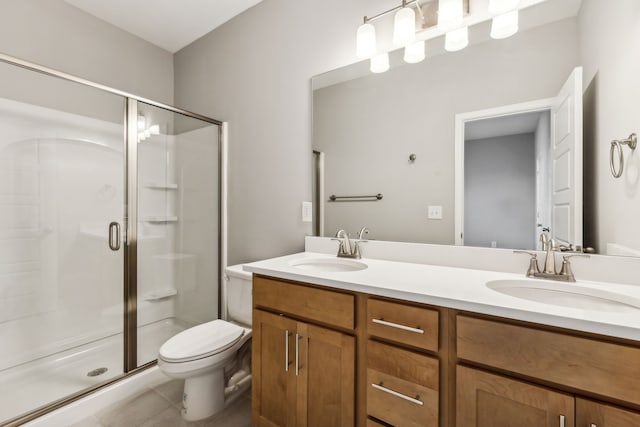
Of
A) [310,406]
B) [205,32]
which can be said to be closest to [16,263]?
[310,406]

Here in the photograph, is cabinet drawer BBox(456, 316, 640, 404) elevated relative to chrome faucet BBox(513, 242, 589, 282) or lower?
lower

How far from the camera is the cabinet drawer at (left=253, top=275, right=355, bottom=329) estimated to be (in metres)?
1.06

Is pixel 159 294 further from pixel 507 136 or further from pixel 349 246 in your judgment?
pixel 507 136

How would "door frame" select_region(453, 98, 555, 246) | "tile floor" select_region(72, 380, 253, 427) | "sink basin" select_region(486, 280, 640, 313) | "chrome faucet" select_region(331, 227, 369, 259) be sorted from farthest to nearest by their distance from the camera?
"chrome faucet" select_region(331, 227, 369, 259) < "tile floor" select_region(72, 380, 253, 427) < "door frame" select_region(453, 98, 555, 246) < "sink basin" select_region(486, 280, 640, 313)

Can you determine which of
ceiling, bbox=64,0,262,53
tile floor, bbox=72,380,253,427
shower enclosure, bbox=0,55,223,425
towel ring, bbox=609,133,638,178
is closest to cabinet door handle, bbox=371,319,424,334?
towel ring, bbox=609,133,638,178

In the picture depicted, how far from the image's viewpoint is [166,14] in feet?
6.94

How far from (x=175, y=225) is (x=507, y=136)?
85.7 inches

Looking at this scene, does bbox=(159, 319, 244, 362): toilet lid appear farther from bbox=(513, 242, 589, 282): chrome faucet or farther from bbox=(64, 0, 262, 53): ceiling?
bbox=(64, 0, 262, 53): ceiling

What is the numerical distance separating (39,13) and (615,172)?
10.5ft

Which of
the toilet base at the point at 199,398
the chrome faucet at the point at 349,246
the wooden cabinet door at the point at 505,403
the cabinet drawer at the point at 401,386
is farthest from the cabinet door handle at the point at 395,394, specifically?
the toilet base at the point at 199,398

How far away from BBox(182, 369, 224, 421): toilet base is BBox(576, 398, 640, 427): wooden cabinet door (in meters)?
1.50

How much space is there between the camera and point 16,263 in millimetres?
1721

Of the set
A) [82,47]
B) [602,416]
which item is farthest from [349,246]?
[82,47]

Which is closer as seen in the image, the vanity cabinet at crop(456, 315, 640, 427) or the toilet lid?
the vanity cabinet at crop(456, 315, 640, 427)
